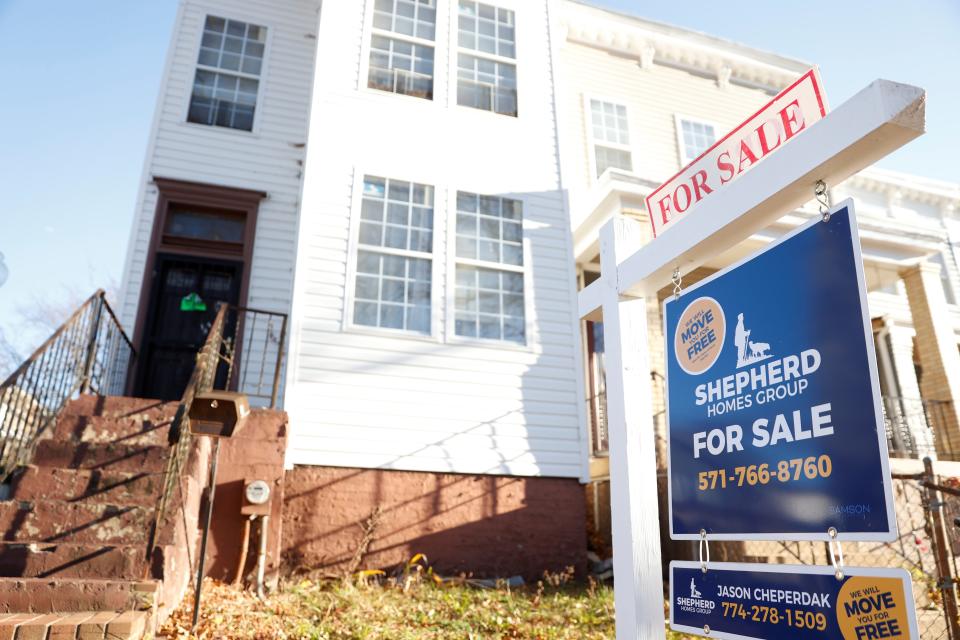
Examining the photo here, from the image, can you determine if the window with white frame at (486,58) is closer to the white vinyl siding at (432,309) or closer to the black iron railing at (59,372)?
the white vinyl siding at (432,309)

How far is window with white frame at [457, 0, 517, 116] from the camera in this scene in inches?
370

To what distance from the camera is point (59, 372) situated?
6.54 meters

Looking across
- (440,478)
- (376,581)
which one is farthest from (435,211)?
(376,581)

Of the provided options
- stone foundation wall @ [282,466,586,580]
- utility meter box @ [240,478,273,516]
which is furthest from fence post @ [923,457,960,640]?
utility meter box @ [240,478,273,516]

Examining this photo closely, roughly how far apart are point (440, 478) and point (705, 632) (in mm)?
5178

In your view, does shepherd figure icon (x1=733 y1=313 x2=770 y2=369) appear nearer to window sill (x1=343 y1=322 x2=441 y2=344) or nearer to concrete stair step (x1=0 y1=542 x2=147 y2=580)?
concrete stair step (x1=0 y1=542 x2=147 y2=580)

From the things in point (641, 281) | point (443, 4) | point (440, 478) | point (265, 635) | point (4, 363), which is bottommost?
point (265, 635)

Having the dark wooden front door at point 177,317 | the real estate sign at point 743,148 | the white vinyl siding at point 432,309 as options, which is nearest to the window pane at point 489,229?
the white vinyl siding at point 432,309

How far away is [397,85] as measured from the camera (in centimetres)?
902

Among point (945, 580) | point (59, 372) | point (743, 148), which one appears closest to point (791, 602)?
point (743, 148)

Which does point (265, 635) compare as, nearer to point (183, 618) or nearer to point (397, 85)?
point (183, 618)

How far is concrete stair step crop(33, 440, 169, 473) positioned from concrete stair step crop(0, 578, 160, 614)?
4.42 feet

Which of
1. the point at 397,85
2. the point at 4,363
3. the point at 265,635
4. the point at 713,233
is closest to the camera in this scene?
the point at 713,233

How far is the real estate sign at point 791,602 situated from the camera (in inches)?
66.8
